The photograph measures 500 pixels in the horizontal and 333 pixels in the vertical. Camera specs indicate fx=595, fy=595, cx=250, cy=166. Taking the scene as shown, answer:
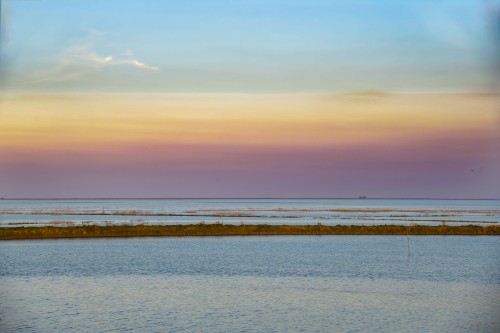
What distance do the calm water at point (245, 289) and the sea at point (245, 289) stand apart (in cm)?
7

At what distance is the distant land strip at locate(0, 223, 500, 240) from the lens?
262ft

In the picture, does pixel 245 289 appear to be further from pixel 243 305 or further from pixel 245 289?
pixel 243 305

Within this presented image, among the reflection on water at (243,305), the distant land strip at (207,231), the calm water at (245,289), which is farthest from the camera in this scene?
the distant land strip at (207,231)

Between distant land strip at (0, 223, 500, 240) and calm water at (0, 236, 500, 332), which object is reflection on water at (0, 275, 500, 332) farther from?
distant land strip at (0, 223, 500, 240)

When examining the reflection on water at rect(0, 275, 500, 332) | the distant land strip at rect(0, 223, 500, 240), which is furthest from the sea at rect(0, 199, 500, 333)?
the distant land strip at rect(0, 223, 500, 240)

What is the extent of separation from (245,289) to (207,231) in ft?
152

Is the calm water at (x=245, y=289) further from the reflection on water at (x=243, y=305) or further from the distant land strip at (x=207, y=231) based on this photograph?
the distant land strip at (x=207, y=231)

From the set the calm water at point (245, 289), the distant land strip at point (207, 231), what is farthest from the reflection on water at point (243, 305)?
the distant land strip at point (207, 231)

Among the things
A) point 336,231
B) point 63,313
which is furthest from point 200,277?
point 336,231

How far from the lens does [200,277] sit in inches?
1836

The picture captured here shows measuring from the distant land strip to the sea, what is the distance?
287 inches

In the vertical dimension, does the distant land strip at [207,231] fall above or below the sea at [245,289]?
above

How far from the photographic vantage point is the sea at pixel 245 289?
99.9ft

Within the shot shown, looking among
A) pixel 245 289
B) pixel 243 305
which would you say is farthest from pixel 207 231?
pixel 243 305
